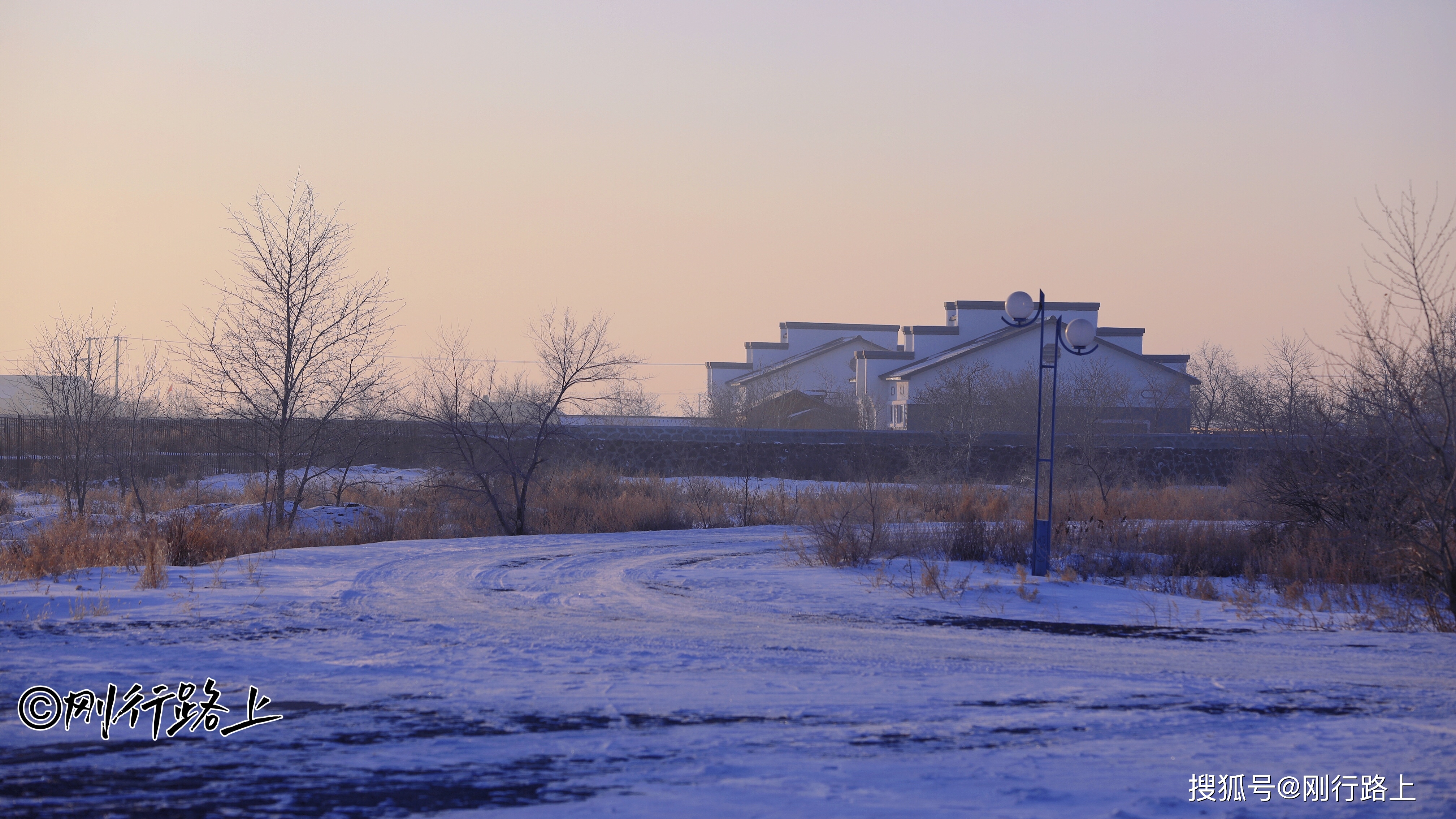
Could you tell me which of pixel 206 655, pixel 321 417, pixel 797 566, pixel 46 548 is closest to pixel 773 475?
pixel 321 417

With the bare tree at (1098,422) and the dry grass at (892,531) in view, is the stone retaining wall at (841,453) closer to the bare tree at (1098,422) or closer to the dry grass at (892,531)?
the bare tree at (1098,422)

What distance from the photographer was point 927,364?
47.2m

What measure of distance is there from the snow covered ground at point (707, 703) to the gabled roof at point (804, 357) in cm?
4894

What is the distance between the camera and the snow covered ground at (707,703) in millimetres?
4566

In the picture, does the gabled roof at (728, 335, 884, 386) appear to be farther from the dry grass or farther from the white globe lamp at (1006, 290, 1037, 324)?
the white globe lamp at (1006, 290, 1037, 324)

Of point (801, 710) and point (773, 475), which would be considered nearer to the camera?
point (801, 710)

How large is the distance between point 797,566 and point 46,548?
34.5ft

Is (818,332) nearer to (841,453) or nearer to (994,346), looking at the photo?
(994,346)

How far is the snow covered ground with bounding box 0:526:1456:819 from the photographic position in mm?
4566

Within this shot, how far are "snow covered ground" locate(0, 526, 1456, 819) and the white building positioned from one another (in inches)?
1166

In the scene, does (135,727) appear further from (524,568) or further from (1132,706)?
(524,568)

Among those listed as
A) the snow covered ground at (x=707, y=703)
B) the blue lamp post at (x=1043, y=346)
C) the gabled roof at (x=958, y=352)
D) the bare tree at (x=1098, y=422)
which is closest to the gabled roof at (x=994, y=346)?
the gabled roof at (x=958, y=352)

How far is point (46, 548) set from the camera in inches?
524

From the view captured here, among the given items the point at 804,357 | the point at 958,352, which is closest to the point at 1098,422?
the point at 958,352
